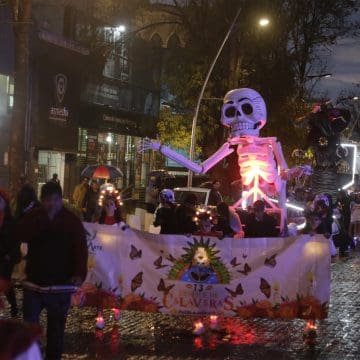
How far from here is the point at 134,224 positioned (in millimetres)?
17703

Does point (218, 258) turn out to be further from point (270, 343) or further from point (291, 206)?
point (291, 206)

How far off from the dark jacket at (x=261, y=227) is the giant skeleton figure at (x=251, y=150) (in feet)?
10.3

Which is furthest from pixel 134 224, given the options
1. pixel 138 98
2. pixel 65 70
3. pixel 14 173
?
pixel 138 98

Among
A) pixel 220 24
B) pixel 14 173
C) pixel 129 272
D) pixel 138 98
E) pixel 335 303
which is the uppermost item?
pixel 220 24

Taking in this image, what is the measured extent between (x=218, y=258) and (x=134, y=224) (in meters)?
9.51

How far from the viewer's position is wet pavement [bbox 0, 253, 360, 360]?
25.2ft

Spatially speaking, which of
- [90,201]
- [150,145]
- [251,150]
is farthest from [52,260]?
[90,201]

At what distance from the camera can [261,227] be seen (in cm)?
1012

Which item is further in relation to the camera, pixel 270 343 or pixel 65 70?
pixel 65 70

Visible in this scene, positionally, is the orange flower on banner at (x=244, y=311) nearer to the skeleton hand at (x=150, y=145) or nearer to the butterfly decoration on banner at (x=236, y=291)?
the butterfly decoration on banner at (x=236, y=291)

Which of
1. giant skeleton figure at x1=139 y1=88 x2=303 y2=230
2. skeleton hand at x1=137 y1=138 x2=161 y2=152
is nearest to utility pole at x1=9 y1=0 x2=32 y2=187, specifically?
skeleton hand at x1=137 y1=138 x2=161 y2=152

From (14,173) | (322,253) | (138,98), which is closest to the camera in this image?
(322,253)

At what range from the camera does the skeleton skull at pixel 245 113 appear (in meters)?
13.5

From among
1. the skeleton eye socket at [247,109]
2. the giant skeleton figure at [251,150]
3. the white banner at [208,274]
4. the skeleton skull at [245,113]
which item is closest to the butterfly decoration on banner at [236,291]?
the white banner at [208,274]
